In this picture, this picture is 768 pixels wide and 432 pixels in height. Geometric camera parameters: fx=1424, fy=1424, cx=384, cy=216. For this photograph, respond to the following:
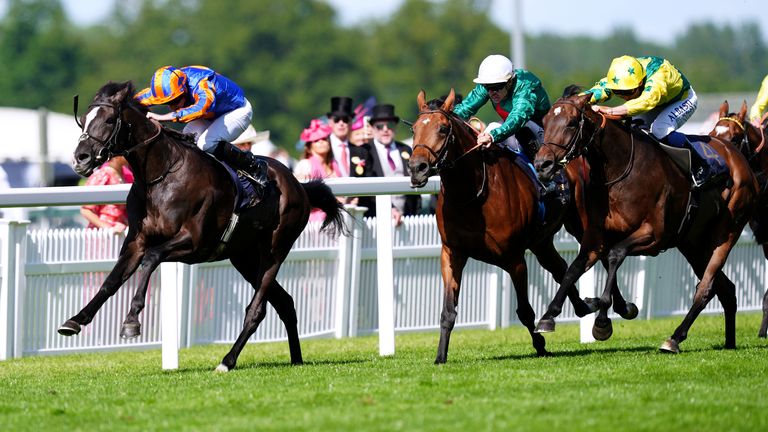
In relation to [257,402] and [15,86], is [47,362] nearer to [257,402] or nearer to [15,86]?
[257,402]

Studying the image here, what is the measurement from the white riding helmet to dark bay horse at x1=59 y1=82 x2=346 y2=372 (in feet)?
5.70

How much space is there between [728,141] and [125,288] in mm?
5170

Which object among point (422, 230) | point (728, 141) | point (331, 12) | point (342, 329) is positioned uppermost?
point (331, 12)

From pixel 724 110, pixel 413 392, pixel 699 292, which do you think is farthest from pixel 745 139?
pixel 413 392

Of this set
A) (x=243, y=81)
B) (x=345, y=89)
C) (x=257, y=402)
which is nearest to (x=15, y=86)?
(x=243, y=81)

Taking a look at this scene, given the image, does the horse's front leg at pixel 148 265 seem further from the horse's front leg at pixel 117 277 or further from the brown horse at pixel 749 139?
the brown horse at pixel 749 139

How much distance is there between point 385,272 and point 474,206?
4.72 feet

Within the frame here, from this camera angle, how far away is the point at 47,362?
11.2 metres

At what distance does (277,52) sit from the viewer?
3787 inches

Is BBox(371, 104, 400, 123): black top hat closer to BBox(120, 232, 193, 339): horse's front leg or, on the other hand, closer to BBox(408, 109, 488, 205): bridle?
BBox(408, 109, 488, 205): bridle

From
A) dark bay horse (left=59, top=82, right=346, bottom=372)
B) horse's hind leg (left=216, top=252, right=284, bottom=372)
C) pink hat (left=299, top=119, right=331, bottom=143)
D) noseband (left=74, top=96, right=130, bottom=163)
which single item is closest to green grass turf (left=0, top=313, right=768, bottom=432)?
horse's hind leg (left=216, top=252, right=284, bottom=372)

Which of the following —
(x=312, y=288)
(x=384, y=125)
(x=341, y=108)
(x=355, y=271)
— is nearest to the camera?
(x=312, y=288)

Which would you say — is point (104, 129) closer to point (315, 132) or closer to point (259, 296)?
point (259, 296)

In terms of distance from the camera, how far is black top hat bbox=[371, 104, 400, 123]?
14977 millimetres
